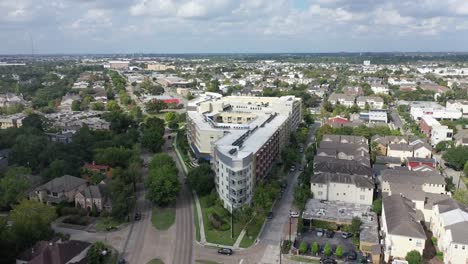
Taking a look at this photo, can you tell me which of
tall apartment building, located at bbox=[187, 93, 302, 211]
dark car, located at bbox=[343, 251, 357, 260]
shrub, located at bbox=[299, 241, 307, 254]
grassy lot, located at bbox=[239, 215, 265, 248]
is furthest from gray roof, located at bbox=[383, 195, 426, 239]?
tall apartment building, located at bbox=[187, 93, 302, 211]

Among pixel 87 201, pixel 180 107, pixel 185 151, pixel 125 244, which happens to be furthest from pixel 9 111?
pixel 125 244

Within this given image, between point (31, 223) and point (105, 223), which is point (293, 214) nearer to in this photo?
point (105, 223)

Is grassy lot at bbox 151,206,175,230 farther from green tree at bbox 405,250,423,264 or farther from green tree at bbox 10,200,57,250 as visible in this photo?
green tree at bbox 405,250,423,264

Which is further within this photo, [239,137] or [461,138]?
[461,138]

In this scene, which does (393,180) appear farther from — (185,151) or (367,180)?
(185,151)

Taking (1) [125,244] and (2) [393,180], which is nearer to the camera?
(1) [125,244]

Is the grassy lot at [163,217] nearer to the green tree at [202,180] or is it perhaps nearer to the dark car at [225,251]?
the green tree at [202,180]

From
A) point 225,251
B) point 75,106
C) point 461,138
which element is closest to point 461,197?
point 225,251

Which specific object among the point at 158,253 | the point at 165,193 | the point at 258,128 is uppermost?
the point at 258,128
